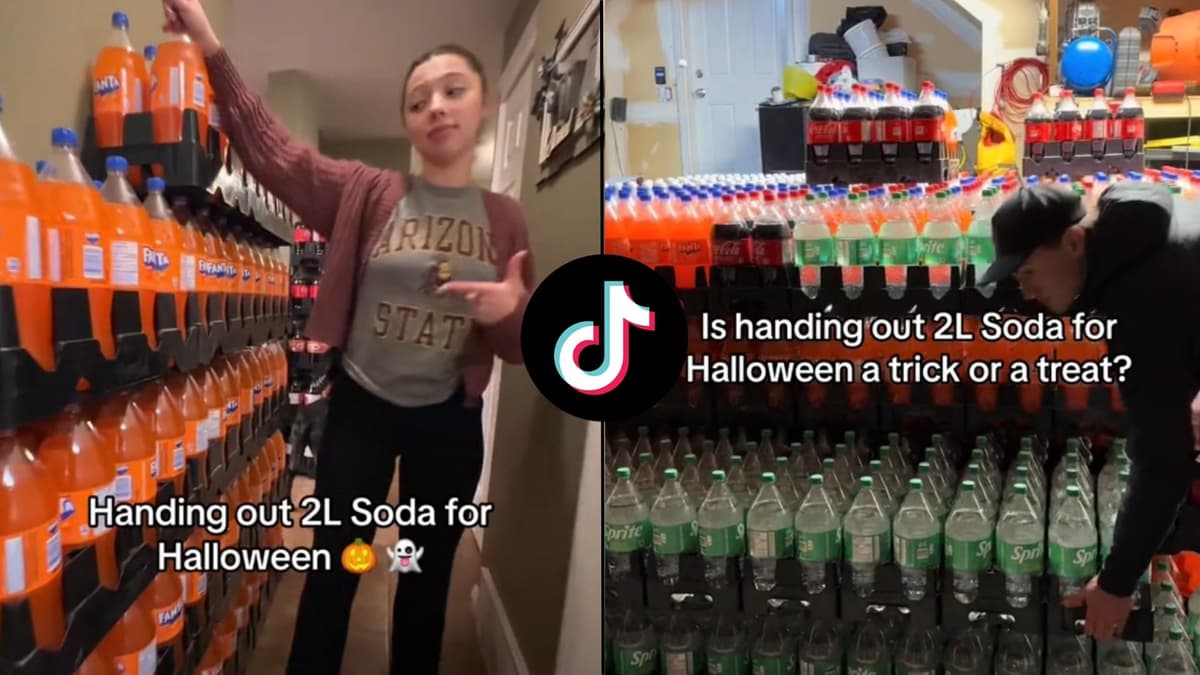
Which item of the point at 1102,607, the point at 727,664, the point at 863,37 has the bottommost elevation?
the point at 727,664

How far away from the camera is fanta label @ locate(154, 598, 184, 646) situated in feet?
3.56

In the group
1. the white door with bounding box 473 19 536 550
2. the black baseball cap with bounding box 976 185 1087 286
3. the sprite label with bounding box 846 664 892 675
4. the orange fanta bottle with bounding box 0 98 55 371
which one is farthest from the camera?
the sprite label with bounding box 846 664 892 675

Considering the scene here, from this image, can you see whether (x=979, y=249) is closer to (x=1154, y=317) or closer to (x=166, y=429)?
(x=1154, y=317)

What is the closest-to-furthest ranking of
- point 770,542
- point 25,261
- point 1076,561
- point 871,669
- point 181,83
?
1. point 25,261
2. point 181,83
3. point 1076,561
4. point 770,542
5. point 871,669

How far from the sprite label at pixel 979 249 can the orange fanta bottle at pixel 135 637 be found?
139 cm

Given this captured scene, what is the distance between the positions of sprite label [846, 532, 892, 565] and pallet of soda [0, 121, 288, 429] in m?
1.10

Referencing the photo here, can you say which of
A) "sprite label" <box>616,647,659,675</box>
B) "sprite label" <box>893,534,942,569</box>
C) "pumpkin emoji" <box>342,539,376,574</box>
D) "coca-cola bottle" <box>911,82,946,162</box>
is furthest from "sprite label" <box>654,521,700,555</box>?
"coca-cola bottle" <box>911,82,946,162</box>

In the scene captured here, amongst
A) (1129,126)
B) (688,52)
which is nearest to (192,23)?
(688,52)

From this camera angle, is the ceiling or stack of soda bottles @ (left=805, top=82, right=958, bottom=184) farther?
stack of soda bottles @ (left=805, top=82, right=958, bottom=184)

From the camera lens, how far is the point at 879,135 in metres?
1.69

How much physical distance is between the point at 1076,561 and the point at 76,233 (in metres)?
1.58

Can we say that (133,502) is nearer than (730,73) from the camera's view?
Yes

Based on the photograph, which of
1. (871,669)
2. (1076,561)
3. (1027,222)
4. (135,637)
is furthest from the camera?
(871,669)

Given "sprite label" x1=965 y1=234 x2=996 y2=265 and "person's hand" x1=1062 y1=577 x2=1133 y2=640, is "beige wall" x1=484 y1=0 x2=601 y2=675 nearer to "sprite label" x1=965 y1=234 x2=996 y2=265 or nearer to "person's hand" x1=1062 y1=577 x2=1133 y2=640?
"sprite label" x1=965 y1=234 x2=996 y2=265
